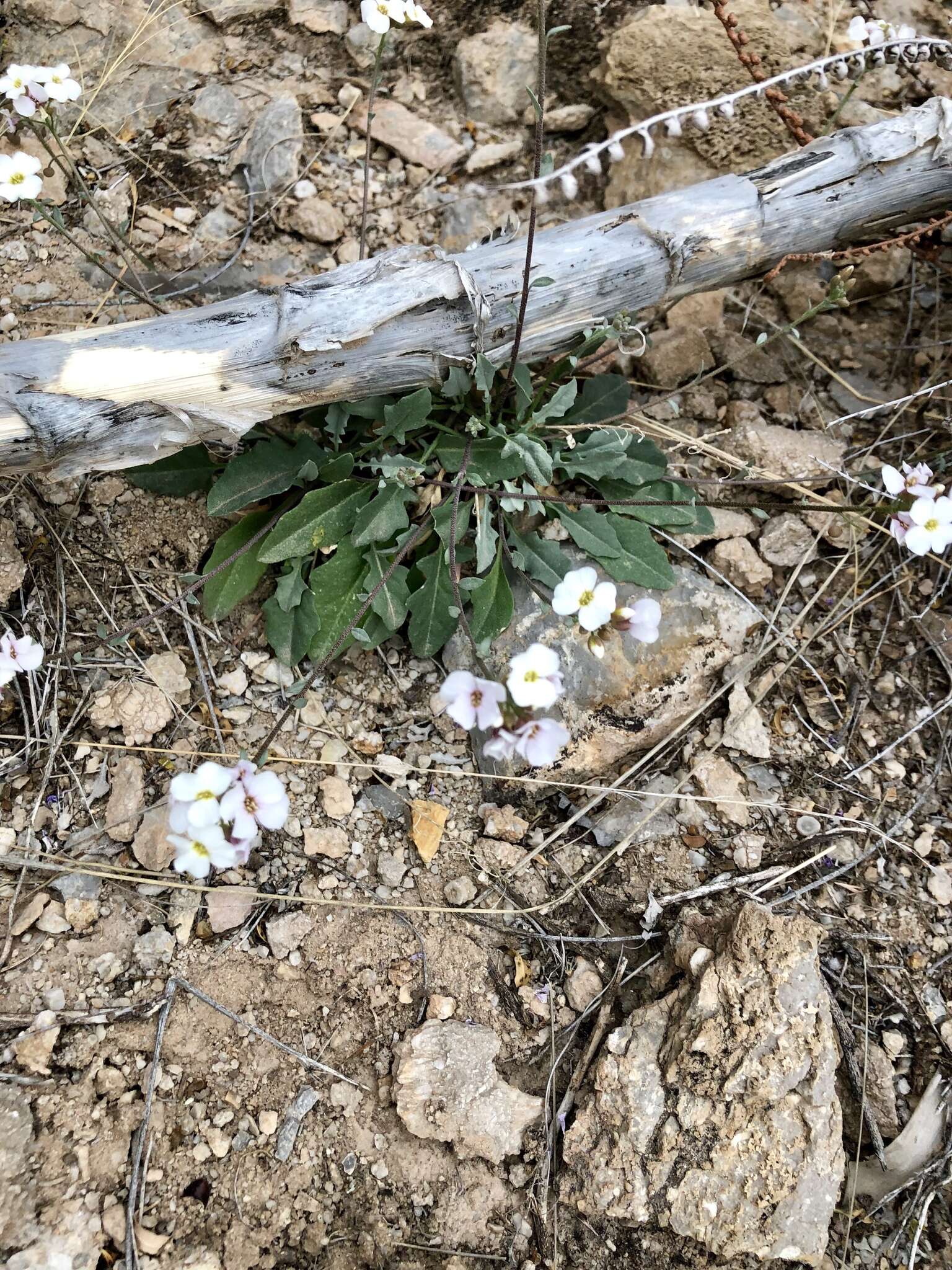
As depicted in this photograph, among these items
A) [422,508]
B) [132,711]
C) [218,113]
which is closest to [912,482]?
[422,508]

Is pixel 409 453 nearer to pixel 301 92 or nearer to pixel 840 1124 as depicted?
pixel 301 92

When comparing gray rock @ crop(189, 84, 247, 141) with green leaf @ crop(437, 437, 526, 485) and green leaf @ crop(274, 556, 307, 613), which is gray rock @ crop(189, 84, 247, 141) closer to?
green leaf @ crop(437, 437, 526, 485)

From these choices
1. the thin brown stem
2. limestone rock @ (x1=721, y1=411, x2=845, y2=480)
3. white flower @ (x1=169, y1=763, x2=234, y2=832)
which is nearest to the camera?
white flower @ (x1=169, y1=763, x2=234, y2=832)

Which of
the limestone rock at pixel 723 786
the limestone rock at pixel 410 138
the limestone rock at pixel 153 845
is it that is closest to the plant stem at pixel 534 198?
the limestone rock at pixel 410 138

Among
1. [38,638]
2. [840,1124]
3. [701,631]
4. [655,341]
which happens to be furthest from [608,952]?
[655,341]

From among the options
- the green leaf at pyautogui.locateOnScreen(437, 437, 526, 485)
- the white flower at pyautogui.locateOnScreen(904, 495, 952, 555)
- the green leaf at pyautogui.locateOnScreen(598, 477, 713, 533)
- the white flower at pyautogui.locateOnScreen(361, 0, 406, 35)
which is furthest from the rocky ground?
the white flower at pyautogui.locateOnScreen(361, 0, 406, 35)
